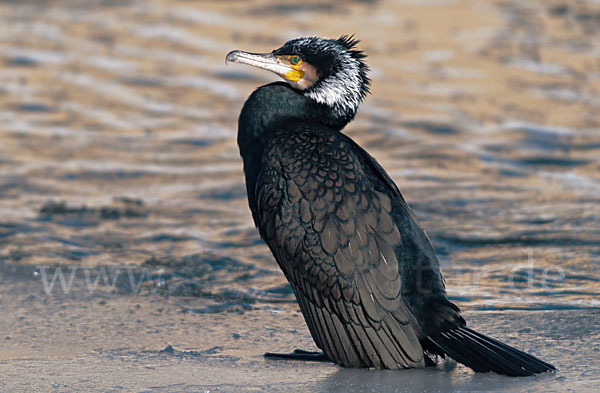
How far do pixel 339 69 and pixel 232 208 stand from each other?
2979mm

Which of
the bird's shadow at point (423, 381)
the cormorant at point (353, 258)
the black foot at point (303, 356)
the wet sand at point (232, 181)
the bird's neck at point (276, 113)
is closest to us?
the bird's shadow at point (423, 381)

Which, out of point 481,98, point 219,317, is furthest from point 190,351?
point 481,98

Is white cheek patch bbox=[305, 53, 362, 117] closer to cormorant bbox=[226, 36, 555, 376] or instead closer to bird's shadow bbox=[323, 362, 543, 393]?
cormorant bbox=[226, 36, 555, 376]

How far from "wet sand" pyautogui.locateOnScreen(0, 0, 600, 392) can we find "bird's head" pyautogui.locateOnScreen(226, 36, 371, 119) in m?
1.24

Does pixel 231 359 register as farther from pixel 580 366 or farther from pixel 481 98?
pixel 481 98

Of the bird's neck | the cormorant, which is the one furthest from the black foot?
the bird's neck

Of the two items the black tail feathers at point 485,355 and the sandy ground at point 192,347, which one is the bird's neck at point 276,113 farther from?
the black tail feathers at point 485,355

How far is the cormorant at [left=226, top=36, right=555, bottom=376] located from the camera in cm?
415

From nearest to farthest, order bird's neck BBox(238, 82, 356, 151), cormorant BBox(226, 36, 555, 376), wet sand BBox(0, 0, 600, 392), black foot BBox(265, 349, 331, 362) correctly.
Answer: cormorant BBox(226, 36, 555, 376)
black foot BBox(265, 349, 331, 362)
wet sand BBox(0, 0, 600, 392)
bird's neck BBox(238, 82, 356, 151)

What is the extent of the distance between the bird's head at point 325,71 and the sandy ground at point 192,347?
4.06 ft

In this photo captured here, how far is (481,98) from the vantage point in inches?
411

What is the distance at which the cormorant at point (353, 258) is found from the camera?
4148 mm

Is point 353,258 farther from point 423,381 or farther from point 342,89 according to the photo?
point 342,89

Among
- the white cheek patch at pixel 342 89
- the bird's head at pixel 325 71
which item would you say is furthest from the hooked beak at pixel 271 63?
the white cheek patch at pixel 342 89
